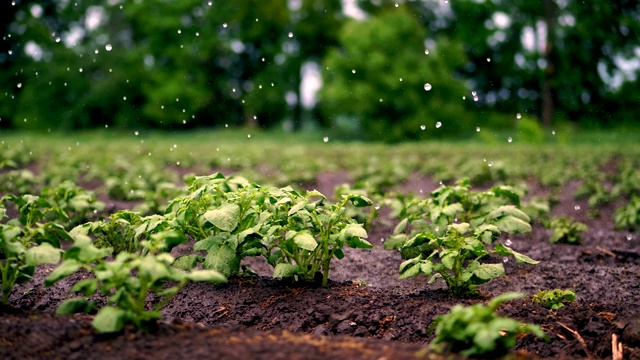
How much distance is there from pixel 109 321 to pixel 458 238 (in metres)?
1.79

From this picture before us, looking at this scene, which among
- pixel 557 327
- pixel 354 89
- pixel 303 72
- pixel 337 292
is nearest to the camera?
pixel 557 327

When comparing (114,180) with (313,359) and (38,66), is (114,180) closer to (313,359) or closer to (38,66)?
(313,359)

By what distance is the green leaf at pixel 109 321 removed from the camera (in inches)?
99.8

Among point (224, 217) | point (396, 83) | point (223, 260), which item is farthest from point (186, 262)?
point (396, 83)

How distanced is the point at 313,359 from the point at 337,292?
1.35 m

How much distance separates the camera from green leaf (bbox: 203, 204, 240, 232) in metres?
3.39

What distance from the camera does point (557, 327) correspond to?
10.8 feet

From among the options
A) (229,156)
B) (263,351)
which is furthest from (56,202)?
(229,156)

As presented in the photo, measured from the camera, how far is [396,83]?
2344cm

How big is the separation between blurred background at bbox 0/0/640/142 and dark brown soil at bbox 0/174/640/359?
794 inches

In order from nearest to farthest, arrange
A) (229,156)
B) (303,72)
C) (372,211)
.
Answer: (372,211) → (229,156) → (303,72)

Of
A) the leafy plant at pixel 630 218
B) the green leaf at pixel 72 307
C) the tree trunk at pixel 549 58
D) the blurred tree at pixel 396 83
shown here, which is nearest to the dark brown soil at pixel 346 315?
the green leaf at pixel 72 307

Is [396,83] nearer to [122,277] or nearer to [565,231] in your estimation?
[565,231]

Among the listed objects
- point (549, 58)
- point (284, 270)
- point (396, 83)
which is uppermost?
point (549, 58)
